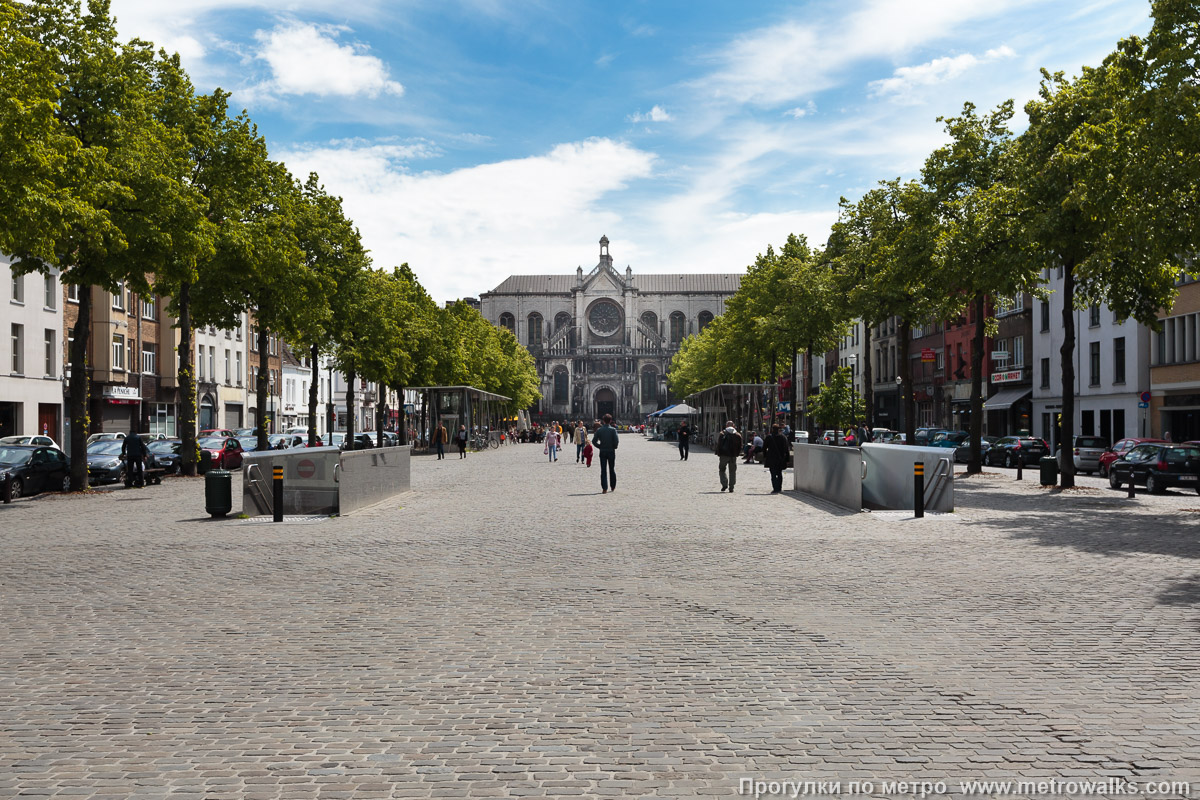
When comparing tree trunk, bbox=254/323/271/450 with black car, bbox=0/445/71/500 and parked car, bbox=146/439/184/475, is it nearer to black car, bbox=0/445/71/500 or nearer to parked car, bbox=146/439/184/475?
parked car, bbox=146/439/184/475

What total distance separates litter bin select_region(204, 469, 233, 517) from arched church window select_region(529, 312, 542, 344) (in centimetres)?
13422

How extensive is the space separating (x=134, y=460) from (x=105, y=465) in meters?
2.11

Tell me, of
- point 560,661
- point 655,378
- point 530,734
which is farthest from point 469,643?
point 655,378

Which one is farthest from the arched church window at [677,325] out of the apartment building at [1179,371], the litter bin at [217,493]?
the litter bin at [217,493]

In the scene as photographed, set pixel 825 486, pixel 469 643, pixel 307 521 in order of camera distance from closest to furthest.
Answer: pixel 469 643, pixel 307 521, pixel 825 486

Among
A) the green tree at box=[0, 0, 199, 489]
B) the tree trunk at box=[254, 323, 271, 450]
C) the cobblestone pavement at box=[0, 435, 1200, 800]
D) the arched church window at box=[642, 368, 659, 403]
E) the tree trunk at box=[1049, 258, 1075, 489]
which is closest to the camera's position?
the cobblestone pavement at box=[0, 435, 1200, 800]

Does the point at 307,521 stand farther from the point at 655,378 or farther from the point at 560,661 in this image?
the point at 655,378

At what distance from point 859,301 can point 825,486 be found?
14.7 m

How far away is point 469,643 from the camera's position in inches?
312

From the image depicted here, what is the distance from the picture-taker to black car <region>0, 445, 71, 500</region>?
986 inches

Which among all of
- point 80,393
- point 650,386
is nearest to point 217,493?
point 80,393

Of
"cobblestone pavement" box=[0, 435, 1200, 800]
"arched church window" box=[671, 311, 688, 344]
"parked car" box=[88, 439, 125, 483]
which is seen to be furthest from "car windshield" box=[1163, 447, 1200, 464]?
"arched church window" box=[671, 311, 688, 344]

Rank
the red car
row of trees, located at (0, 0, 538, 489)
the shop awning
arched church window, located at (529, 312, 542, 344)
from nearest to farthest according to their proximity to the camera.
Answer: row of trees, located at (0, 0, 538, 489) → the red car → the shop awning → arched church window, located at (529, 312, 542, 344)

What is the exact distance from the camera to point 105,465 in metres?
29.8
